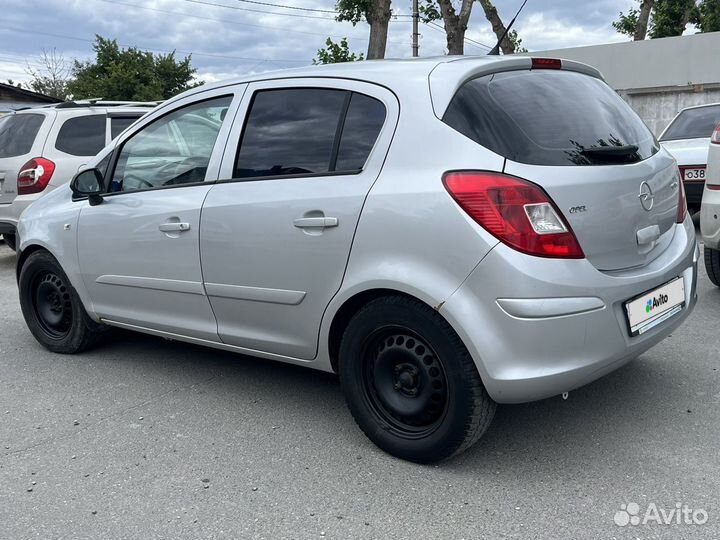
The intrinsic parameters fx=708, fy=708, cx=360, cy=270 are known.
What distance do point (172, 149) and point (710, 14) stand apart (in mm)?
33531

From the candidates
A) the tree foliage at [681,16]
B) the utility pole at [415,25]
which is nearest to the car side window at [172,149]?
the utility pole at [415,25]

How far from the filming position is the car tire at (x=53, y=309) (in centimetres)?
463

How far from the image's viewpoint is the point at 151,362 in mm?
4594

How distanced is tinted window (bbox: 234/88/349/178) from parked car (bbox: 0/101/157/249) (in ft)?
15.6

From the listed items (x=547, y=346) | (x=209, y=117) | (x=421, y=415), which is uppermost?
(x=209, y=117)

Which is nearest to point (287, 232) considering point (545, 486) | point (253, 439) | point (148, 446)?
point (253, 439)

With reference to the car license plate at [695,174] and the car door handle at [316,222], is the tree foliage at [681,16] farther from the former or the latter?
the car door handle at [316,222]

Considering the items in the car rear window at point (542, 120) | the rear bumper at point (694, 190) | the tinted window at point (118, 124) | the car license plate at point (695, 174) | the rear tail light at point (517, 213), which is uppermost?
the car rear window at point (542, 120)

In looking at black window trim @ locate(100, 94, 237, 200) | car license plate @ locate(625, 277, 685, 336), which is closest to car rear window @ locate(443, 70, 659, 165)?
car license plate @ locate(625, 277, 685, 336)

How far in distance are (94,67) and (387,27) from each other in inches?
885

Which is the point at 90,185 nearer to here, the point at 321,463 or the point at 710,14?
the point at 321,463

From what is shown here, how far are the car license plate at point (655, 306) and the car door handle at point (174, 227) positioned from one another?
2.16 m

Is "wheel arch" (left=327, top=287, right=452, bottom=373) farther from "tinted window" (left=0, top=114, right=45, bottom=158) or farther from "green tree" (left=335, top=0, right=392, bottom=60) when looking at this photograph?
"green tree" (left=335, top=0, right=392, bottom=60)

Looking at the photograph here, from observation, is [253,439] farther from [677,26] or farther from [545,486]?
[677,26]
